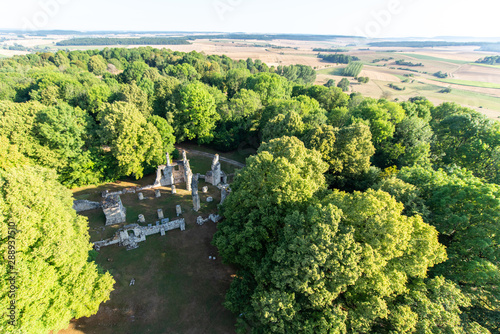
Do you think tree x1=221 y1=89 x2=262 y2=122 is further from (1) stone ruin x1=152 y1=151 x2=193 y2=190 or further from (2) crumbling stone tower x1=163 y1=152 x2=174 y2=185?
(2) crumbling stone tower x1=163 y1=152 x2=174 y2=185

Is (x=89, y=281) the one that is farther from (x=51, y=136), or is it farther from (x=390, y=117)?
(x=390, y=117)

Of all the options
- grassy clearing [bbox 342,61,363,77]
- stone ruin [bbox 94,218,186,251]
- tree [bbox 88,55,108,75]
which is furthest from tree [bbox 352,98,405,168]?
tree [bbox 88,55,108,75]

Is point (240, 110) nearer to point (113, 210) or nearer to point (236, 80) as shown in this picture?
point (236, 80)

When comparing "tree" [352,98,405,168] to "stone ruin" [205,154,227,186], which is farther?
"stone ruin" [205,154,227,186]

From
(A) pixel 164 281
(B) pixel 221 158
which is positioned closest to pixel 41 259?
(A) pixel 164 281

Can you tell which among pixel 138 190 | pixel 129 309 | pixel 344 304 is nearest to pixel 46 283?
pixel 129 309
